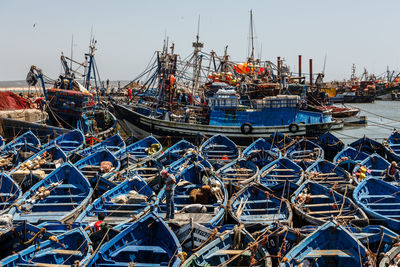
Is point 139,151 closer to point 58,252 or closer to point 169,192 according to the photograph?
point 169,192

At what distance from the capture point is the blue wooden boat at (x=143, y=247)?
9656mm

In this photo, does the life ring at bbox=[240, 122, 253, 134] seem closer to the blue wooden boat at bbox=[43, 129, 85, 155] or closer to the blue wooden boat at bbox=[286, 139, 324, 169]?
the blue wooden boat at bbox=[286, 139, 324, 169]

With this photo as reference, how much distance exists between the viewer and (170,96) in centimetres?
3147

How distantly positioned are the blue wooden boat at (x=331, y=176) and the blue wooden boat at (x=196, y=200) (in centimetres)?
495

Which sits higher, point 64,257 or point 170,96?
point 170,96

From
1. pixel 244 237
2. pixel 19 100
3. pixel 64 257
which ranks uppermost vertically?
pixel 19 100

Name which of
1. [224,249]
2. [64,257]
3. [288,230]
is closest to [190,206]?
[224,249]

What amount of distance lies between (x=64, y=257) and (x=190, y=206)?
4.80 meters

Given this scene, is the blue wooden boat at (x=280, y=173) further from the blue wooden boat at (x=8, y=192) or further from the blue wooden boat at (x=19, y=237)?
the blue wooden boat at (x=8, y=192)

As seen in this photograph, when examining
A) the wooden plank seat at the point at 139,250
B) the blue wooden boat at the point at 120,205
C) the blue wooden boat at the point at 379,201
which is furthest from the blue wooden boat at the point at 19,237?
the blue wooden boat at the point at 379,201

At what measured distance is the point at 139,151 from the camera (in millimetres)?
22922

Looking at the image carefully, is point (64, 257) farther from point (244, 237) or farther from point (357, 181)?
point (357, 181)

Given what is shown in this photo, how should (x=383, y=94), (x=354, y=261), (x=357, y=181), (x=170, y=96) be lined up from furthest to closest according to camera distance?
(x=383, y=94)
(x=170, y=96)
(x=357, y=181)
(x=354, y=261)

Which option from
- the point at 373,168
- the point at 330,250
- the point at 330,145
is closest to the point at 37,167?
the point at 330,250
